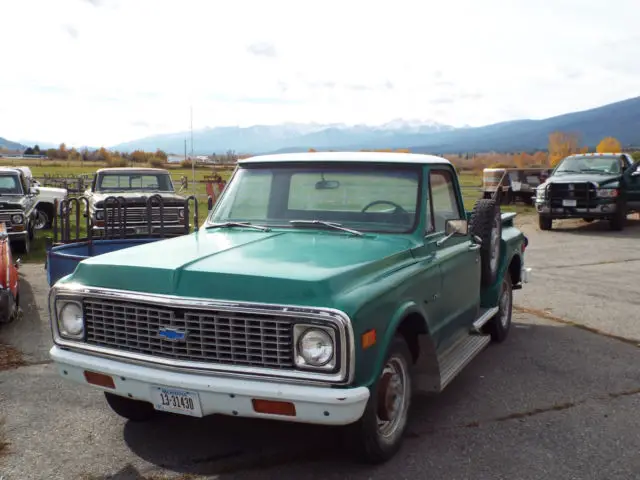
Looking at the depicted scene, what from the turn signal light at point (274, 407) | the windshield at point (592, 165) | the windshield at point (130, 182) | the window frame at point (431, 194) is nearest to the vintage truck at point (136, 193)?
the windshield at point (130, 182)

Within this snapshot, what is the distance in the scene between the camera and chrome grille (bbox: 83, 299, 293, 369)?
11.7 ft

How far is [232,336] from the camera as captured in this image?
3.62m

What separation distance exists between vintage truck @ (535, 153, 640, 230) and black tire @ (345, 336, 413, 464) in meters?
14.0

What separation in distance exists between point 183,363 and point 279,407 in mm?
602

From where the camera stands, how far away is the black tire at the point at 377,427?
379 cm

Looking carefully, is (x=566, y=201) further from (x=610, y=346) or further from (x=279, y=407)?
(x=279, y=407)

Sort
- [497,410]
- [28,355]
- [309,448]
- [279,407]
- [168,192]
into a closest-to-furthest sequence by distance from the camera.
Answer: [279,407] → [309,448] → [497,410] → [28,355] → [168,192]

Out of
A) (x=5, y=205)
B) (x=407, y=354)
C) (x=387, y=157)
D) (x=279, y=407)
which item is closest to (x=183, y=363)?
(x=279, y=407)

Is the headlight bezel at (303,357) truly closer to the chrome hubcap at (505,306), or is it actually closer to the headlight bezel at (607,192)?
the chrome hubcap at (505,306)

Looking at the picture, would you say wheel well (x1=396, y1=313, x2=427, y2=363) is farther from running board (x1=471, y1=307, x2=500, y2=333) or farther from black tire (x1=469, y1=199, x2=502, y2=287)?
black tire (x1=469, y1=199, x2=502, y2=287)

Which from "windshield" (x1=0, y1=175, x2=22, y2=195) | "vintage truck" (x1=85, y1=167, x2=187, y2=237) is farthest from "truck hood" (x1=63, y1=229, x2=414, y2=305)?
"windshield" (x1=0, y1=175, x2=22, y2=195)

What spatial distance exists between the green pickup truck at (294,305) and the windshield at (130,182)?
427 inches

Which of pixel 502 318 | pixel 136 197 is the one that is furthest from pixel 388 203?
pixel 136 197

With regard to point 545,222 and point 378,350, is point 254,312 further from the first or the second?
point 545,222
